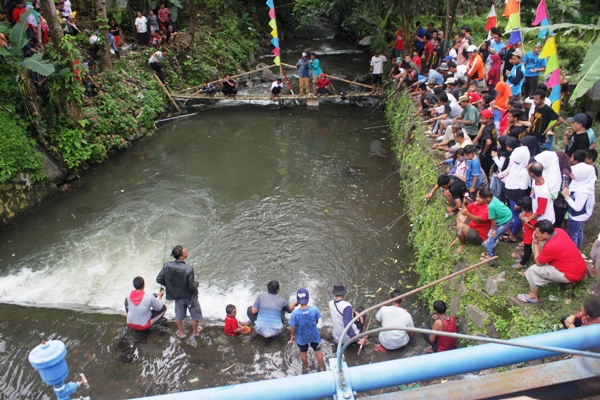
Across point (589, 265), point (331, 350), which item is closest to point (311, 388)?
point (331, 350)

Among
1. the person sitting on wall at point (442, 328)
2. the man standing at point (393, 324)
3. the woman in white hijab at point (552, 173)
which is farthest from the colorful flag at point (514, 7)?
the person sitting on wall at point (442, 328)

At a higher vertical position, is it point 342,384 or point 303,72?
point 342,384

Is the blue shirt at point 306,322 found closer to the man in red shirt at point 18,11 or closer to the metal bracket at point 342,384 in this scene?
the metal bracket at point 342,384

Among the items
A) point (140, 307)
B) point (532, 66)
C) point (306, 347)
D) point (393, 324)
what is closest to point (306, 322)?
point (306, 347)

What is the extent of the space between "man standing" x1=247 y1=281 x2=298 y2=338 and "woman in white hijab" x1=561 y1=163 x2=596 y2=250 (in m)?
4.12

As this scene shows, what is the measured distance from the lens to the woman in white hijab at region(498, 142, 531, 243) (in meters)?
6.14

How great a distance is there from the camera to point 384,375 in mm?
1772

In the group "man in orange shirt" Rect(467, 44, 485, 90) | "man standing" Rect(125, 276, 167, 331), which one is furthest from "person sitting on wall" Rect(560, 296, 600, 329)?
"man in orange shirt" Rect(467, 44, 485, 90)

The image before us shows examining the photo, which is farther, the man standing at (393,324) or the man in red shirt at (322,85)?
the man in red shirt at (322,85)

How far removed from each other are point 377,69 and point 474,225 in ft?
39.0

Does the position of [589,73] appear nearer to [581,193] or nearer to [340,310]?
[581,193]

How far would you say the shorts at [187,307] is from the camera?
21.0ft

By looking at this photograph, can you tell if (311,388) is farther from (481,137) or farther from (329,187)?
(329,187)

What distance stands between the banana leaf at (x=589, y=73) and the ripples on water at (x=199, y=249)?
13.4 ft
